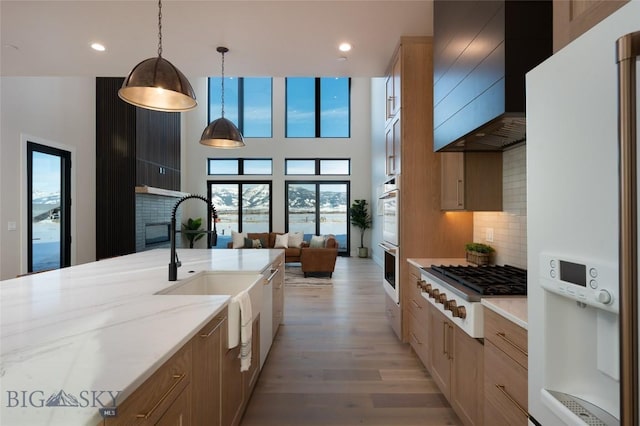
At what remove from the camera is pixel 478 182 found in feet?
8.14

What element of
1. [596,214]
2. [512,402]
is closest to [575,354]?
[596,214]

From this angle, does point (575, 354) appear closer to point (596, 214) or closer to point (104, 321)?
point (596, 214)

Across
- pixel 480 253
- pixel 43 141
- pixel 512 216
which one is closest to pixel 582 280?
pixel 512 216

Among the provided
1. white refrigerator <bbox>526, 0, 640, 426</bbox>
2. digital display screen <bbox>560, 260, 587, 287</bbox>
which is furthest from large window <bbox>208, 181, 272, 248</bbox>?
digital display screen <bbox>560, 260, 587, 287</bbox>

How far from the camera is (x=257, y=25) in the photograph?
294cm

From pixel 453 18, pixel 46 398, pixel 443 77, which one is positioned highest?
pixel 453 18

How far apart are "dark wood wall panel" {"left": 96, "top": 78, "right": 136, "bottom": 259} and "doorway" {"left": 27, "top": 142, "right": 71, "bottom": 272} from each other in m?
0.73

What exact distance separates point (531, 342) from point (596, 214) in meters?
0.47

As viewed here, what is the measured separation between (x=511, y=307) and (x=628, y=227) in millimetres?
939

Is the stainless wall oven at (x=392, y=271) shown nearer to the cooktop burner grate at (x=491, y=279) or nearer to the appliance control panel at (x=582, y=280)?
the cooktop burner grate at (x=491, y=279)

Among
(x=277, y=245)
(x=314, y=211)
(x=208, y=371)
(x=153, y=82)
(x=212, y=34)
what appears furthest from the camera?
(x=314, y=211)

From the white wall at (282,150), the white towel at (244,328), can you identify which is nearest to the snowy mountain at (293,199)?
the white wall at (282,150)

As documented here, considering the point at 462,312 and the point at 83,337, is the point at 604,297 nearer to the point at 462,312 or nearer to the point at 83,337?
the point at 462,312

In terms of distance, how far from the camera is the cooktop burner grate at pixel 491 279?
1599 millimetres
